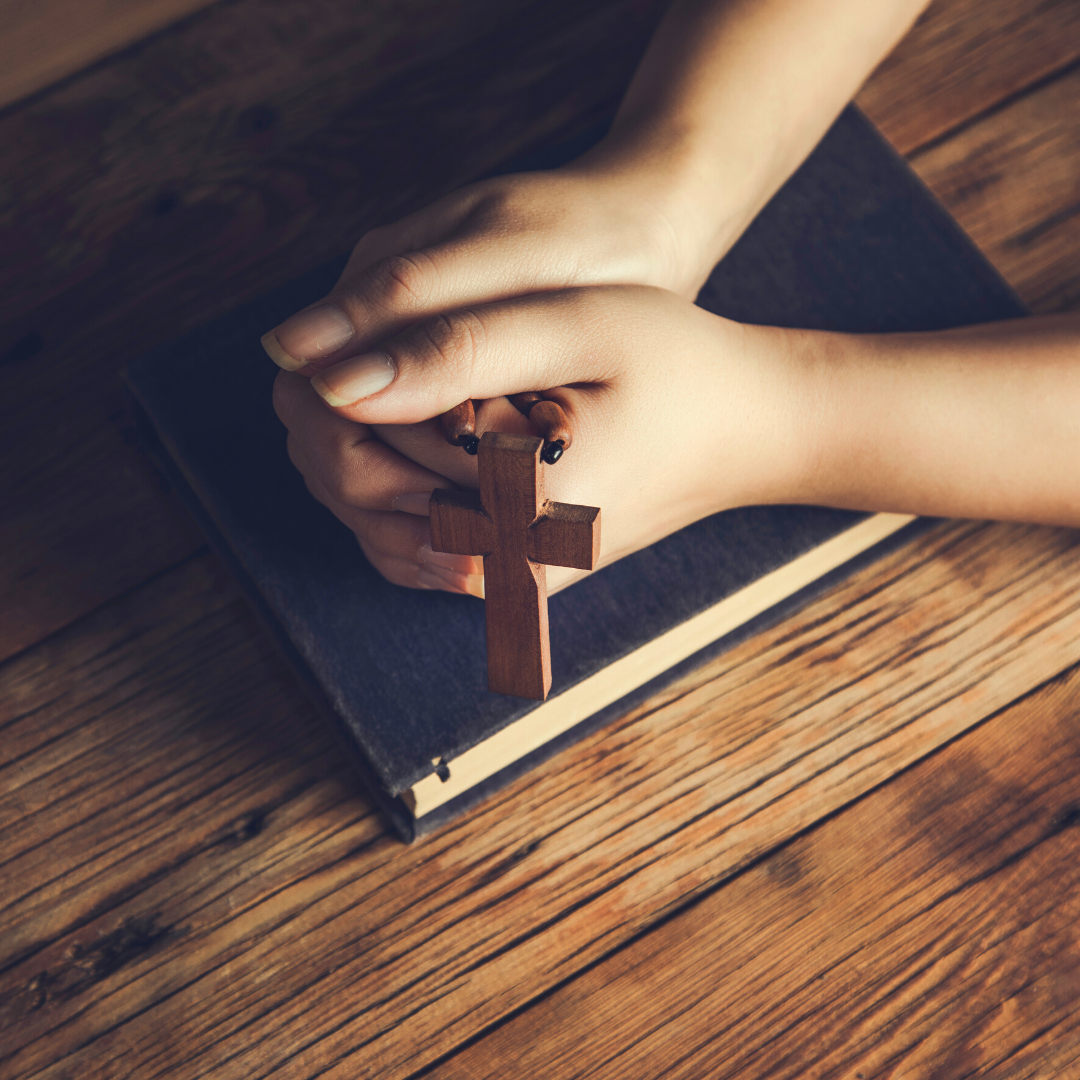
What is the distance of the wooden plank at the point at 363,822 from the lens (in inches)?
25.0

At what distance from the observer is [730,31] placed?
2.26 feet

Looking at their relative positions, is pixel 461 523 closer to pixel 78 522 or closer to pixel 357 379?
pixel 357 379

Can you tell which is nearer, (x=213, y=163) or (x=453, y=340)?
(x=453, y=340)

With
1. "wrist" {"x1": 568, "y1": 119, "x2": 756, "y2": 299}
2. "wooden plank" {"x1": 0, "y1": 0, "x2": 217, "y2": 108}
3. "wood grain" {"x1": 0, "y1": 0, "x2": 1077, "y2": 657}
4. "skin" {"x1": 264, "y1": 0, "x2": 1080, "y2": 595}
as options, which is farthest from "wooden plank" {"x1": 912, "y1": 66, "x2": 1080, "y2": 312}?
"wooden plank" {"x1": 0, "y1": 0, "x2": 217, "y2": 108}

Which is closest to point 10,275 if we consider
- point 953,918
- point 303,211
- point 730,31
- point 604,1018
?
point 303,211

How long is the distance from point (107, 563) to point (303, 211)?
347mm

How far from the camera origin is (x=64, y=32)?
85 cm

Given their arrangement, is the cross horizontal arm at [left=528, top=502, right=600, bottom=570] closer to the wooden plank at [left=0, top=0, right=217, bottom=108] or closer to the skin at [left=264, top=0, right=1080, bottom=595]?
the skin at [left=264, top=0, right=1080, bottom=595]

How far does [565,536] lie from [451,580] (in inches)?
5.3

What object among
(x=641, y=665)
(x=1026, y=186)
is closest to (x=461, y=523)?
(x=641, y=665)

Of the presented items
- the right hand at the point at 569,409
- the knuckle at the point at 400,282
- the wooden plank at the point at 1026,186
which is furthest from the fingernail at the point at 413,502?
the wooden plank at the point at 1026,186

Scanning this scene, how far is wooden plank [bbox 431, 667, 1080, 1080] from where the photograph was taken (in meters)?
0.64

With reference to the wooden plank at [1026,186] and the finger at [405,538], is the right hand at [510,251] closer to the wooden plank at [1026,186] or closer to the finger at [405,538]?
the finger at [405,538]

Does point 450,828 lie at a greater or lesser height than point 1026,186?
lesser
